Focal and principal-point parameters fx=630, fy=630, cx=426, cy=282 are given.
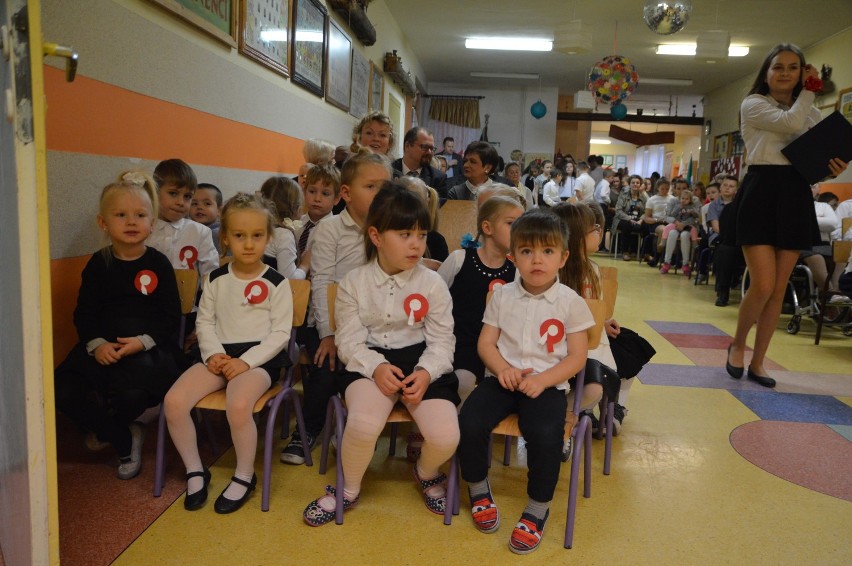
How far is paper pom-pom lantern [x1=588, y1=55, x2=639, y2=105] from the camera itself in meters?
6.68

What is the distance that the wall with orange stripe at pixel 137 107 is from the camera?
1972 millimetres

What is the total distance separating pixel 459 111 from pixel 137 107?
11259mm

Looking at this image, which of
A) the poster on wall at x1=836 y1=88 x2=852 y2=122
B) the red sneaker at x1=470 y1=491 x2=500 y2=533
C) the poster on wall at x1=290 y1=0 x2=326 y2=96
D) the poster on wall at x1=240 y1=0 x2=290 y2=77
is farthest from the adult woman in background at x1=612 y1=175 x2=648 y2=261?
the red sneaker at x1=470 y1=491 x2=500 y2=533

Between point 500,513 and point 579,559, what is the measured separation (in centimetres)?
29

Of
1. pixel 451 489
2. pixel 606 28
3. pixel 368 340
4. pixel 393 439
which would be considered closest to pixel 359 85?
pixel 606 28

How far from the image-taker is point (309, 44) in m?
4.33

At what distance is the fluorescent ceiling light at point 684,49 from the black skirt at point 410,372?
27.3 ft

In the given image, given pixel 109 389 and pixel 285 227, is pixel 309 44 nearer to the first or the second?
pixel 285 227

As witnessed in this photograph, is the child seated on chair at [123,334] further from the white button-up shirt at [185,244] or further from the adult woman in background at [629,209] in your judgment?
the adult woman in background at [629,209]

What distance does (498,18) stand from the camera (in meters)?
7.91

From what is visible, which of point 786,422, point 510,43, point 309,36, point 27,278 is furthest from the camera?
point 510,43

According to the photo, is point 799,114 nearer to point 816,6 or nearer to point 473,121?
point 816,6

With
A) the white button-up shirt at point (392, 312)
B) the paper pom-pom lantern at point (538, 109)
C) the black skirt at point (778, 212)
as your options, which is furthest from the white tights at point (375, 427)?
the paper pom-pom lantern at point (538, 109)

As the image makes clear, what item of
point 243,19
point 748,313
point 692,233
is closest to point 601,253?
point 692,233
